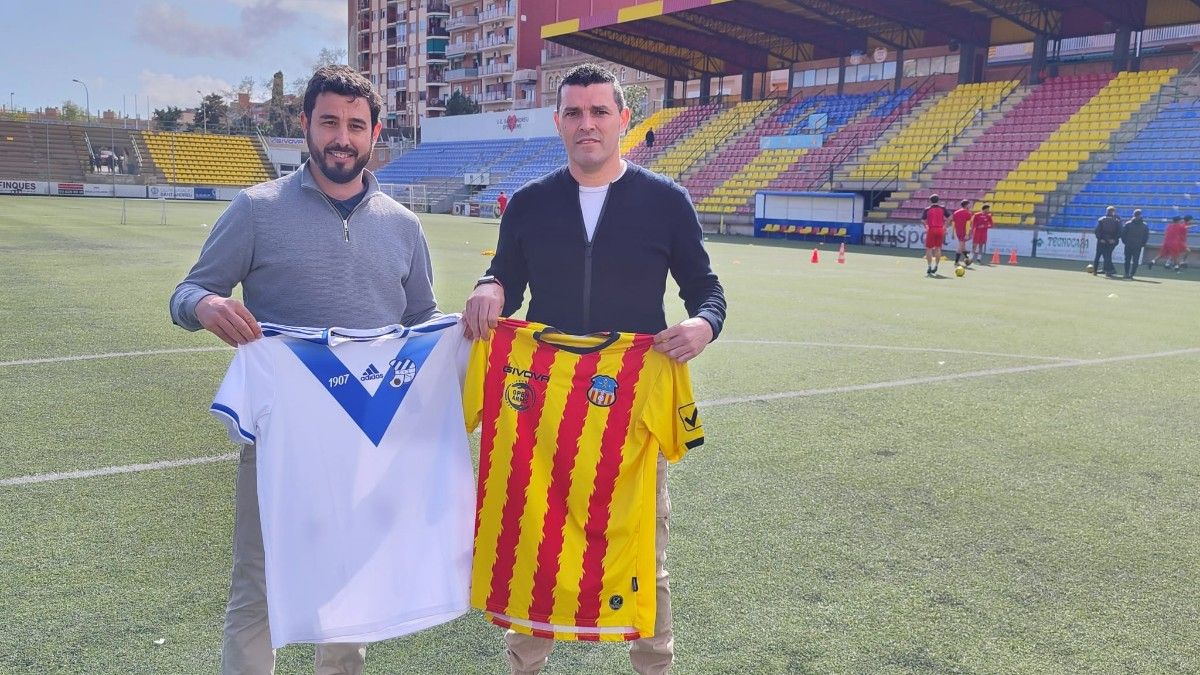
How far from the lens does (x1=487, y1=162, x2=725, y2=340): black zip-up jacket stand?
2832mm

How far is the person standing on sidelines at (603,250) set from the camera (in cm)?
278

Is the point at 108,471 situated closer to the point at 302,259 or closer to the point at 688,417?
the point at 302,259

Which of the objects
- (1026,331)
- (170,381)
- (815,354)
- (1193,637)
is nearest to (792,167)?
(1026,331)

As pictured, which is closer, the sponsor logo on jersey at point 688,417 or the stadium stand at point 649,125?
the sponsor logo on jersey at point 688,417

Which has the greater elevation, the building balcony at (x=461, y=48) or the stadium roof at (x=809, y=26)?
the building balcony at (x=461, y=48)

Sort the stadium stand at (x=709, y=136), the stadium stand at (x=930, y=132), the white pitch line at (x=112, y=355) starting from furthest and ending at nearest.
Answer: the stadium stand at (x=709, y=136)
the stadium stand at (x=930, y=132)
the white pitch line at (x=112, y=355)

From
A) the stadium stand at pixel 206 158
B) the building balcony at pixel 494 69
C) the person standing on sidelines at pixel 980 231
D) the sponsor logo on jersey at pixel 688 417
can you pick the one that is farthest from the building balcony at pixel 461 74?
the sponsor logo on jersey at pixel 688 417

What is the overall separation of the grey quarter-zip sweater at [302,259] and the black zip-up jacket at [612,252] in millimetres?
372

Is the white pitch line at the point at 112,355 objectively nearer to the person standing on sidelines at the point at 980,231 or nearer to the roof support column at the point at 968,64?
the person standing on sidelines at the point at 980,231

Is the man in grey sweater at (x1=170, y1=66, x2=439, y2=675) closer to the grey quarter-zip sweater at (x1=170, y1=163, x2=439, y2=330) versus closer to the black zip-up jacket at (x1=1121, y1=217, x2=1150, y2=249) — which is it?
the grey quarter-zip sweater at (x1=170, y1=163, x2=439, y2=330)

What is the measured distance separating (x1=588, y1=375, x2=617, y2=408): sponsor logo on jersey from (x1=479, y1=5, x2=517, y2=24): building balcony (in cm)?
7731

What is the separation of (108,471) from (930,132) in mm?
32418

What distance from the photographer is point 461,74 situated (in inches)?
3223

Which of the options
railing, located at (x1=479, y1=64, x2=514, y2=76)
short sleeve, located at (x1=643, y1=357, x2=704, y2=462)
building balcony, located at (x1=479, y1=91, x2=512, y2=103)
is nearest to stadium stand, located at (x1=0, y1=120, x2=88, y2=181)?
building balcony, located at (x1=479, y1=91, x2=512, y2=103)
